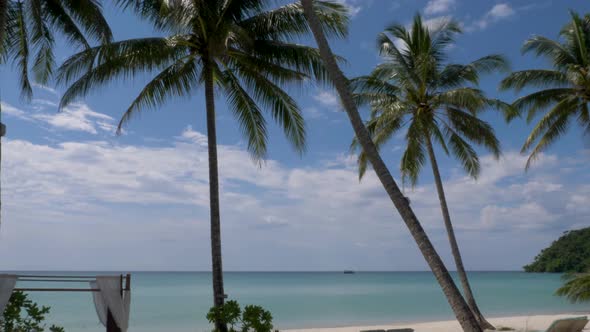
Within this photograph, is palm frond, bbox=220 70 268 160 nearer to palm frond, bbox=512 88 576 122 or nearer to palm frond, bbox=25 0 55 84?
palm frond, bbox=25 0 55 84

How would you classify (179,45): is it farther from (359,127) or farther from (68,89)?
(359,127)

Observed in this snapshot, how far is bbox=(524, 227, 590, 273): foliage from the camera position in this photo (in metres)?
38.5

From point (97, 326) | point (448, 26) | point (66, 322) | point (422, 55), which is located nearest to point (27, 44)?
point (422, 55)

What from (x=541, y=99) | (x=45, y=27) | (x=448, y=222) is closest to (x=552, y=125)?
(x=541, y=99)

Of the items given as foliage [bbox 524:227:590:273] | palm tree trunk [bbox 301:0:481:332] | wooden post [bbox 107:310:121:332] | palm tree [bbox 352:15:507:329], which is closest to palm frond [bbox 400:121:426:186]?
palm tree [bbox 352:15:507:329]

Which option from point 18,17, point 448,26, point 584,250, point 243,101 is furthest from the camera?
point 584,250

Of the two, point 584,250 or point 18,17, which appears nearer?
point 18,17

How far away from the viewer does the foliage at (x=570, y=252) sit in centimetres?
3853

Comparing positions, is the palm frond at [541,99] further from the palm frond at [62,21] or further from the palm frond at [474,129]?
the palm frond at [62,21]

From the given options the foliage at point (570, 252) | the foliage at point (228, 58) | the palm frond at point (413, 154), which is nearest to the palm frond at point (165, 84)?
the foliage at point (228, 58)

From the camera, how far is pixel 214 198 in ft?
31.1

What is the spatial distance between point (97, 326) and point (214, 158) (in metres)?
14.3

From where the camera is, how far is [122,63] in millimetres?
9797

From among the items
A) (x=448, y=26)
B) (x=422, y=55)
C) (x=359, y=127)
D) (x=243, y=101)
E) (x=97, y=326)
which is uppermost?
(x=448, y=26)
